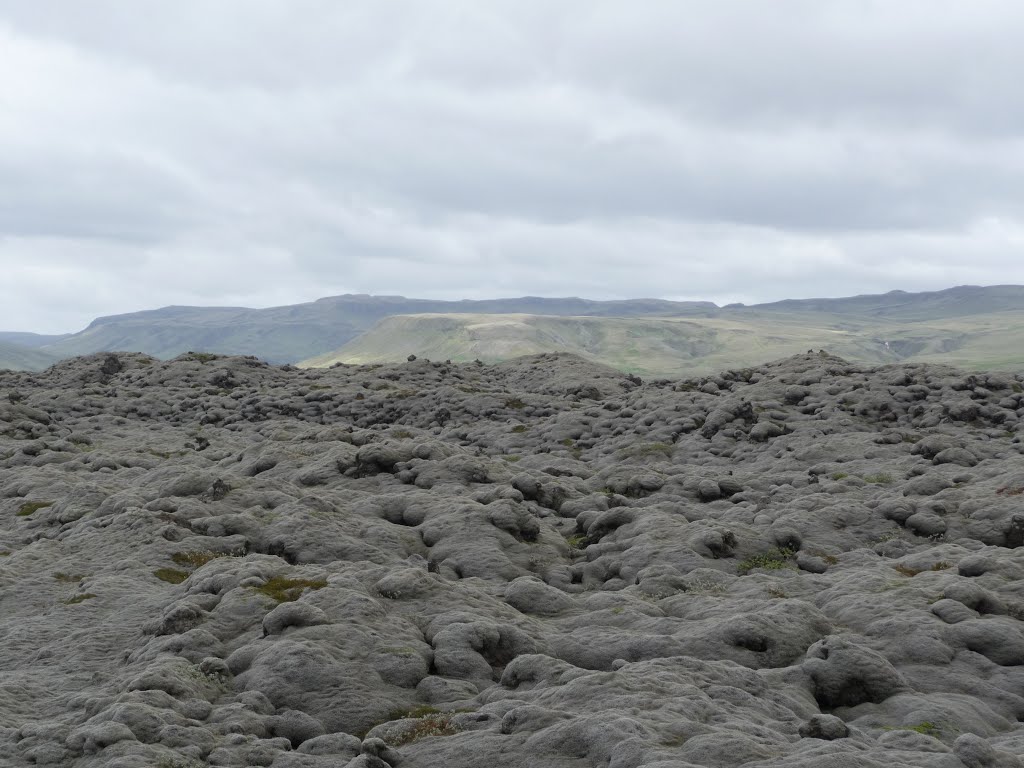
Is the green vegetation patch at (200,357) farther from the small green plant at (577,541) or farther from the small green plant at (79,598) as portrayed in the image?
the small green plant at (79,598)

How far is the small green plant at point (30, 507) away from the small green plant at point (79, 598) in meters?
12.1

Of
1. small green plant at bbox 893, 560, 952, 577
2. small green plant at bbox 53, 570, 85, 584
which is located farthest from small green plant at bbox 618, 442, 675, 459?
small green plant at bbox 53, 570, 85, 584

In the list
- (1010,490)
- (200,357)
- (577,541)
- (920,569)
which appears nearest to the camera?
(920,569)

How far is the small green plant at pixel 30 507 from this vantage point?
116 feet

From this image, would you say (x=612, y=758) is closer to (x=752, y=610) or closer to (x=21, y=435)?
(x=752, y=610)

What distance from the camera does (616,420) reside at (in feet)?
189

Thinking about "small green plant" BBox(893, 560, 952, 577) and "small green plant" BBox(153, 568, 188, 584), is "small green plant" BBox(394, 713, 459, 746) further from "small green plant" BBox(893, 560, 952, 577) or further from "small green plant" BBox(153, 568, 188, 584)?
"small green plant" BBox(893, 560, 952, 577)

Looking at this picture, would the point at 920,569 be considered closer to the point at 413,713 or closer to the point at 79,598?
the point at 413,713

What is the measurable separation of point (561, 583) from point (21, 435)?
44238 millimetres

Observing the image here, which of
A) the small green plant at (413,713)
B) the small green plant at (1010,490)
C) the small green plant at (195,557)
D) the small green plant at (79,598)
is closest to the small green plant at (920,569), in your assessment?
the small green plant at (1010,490)

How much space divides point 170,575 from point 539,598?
11.6m

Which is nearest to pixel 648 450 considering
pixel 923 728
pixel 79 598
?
pixel 79 598

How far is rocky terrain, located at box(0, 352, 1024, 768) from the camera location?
1672cm

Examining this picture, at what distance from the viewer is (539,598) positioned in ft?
82.8
